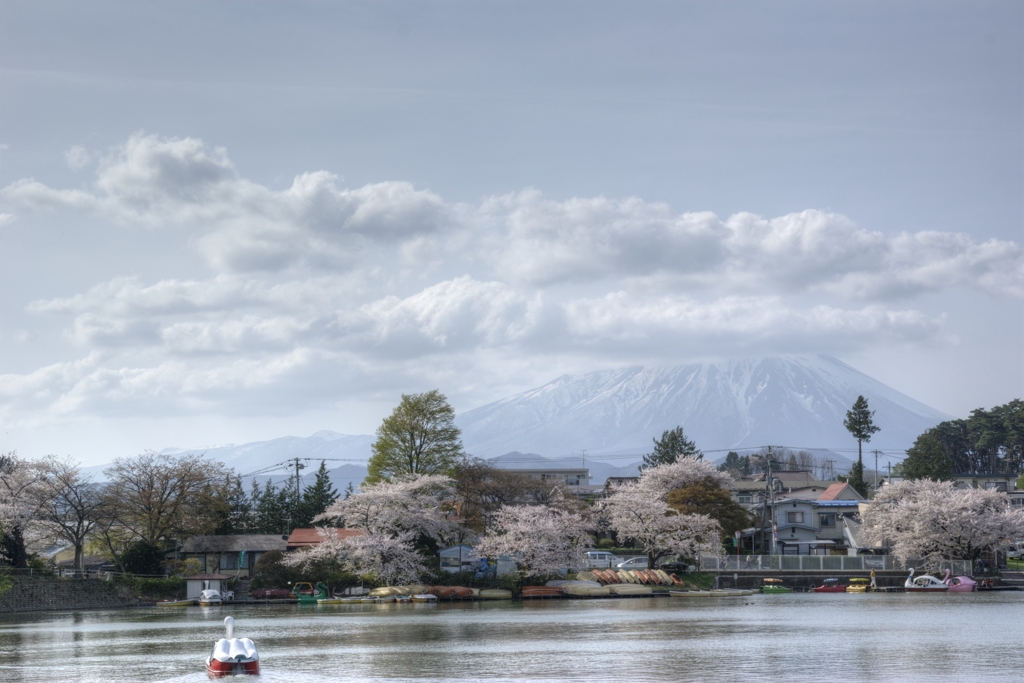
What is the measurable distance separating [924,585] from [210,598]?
49.1m

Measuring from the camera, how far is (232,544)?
250 ft

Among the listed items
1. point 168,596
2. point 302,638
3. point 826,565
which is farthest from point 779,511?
point 302,638

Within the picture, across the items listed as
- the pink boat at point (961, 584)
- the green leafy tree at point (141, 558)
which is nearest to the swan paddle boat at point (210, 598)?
the green leafy tree at point (141, 558)

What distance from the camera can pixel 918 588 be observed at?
232 feet

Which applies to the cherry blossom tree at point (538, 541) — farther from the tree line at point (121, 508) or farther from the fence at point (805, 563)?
the tree line at point (121, 508)

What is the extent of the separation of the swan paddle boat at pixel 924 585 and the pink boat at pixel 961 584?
41cm

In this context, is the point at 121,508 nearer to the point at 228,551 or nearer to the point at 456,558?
the point at 228,551

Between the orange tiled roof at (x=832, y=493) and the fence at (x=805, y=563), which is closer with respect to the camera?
the fence at (x=805, y=563)

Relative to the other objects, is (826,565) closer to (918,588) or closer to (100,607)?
(918,588)

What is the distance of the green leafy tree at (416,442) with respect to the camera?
3191 inches

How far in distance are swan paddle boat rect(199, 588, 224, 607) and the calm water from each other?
7.59 m

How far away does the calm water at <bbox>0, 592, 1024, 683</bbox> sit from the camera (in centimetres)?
2978

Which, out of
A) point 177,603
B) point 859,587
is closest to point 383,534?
point 177,603

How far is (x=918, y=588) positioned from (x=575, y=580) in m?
24.0
